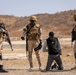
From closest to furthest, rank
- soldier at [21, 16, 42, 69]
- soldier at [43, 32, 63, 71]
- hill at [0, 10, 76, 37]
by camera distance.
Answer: soldier at [21, 16, 42, 69], soldier at [43, 32, 63, 71], hill at [0, 10, 76, 37]

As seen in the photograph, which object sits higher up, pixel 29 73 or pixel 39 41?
pixel 39 41

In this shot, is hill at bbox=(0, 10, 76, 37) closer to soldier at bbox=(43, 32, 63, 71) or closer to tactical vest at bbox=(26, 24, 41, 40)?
soldier at bbox=(43, 32, 63, 71)

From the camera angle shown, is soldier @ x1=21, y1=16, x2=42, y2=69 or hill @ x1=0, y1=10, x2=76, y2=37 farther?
hill @ x1=0, y1=10, x2=76, y2=37

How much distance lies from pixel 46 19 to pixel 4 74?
54011mm

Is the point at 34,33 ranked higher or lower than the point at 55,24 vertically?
higher

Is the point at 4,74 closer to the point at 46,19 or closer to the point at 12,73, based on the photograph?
the point at 12,73

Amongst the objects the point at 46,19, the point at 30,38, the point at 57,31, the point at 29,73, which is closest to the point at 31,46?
the point at 30,38

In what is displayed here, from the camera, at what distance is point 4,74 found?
43.6 feet

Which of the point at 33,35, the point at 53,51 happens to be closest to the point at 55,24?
the point at 53,51

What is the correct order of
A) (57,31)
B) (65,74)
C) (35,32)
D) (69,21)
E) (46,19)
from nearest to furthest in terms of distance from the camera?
(65,74)
(35,32)
(57,31)
(69,21)
(46,19)

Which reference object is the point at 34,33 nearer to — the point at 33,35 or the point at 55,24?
the point at 33,35

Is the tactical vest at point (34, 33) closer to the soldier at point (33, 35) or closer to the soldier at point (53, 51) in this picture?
the soldier at point (33, 35)

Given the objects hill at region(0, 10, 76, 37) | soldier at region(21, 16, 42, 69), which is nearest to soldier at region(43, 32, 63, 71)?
soldier at region(21, 16, 42, 69)

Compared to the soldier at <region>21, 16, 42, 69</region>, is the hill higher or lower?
lower
